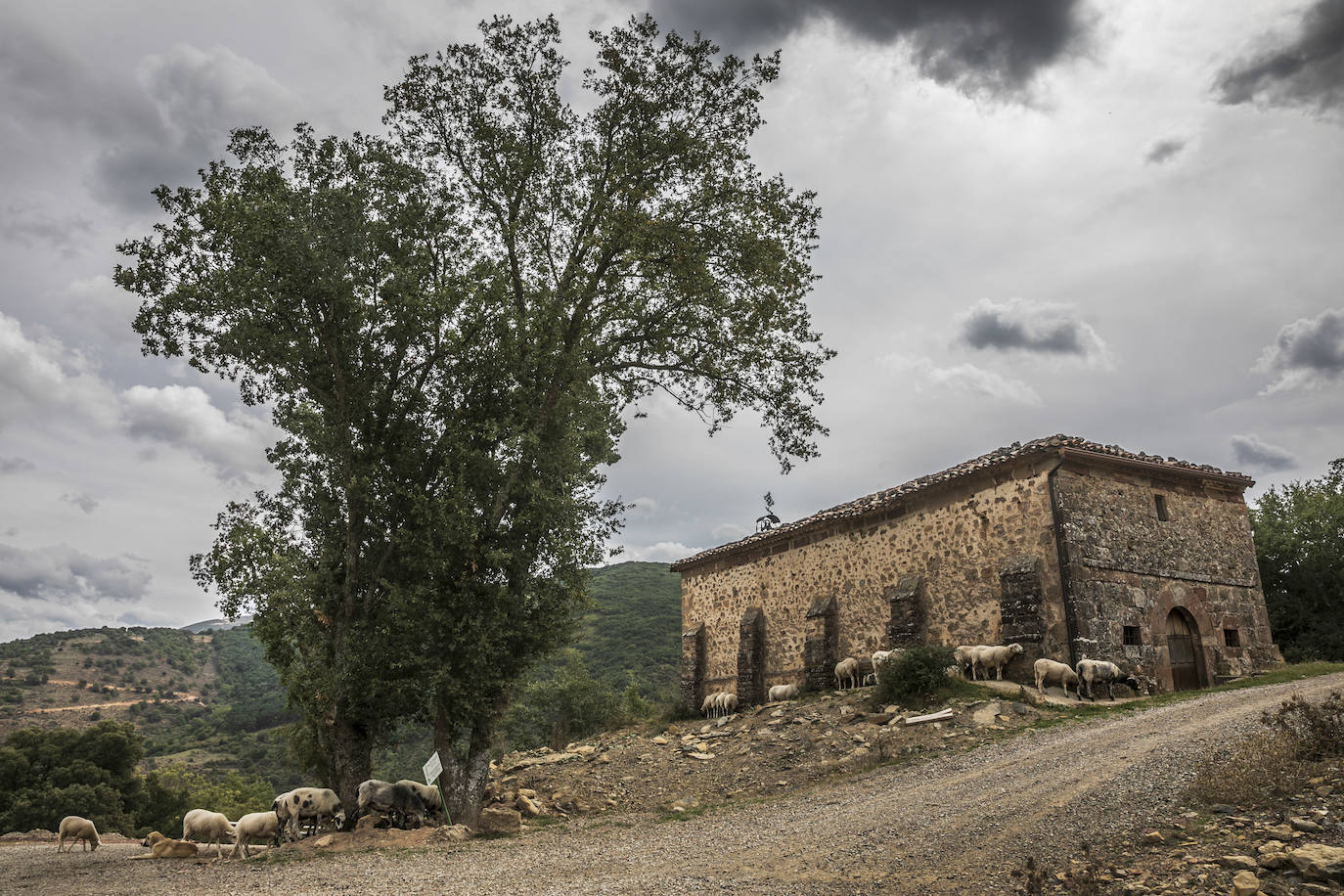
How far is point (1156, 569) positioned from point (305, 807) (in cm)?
1903

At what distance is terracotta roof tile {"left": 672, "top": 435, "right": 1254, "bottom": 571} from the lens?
18.6 meters

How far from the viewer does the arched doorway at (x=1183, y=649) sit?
19.1 m

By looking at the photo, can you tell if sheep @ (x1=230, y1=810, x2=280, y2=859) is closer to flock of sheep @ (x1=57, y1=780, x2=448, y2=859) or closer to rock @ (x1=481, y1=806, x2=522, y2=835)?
flock of sheep @ (x1=57, y1=780, x2=448, y2=859)

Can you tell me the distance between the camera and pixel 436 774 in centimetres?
1309

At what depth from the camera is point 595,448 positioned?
54.7ft

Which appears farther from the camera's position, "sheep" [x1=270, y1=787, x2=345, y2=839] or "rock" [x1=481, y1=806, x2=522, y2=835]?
"sheep" [x1=270, y1=787, x2=345, y2=839]


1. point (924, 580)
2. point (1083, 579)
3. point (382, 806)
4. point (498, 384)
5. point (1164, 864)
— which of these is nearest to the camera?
point (1164, 864)

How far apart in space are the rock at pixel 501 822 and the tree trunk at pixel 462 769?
1.02 feet

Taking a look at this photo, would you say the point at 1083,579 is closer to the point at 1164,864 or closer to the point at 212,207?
the point at 1164,864

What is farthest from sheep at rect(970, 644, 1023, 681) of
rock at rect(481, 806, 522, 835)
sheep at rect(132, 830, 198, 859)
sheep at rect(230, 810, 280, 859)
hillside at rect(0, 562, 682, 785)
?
hillside at rect(0, 562, 682, 785)

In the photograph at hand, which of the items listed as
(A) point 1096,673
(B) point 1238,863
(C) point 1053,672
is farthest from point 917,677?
(B) point 1238,863

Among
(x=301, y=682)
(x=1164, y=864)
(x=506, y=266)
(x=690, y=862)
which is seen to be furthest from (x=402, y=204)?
(x=1164, y=864)

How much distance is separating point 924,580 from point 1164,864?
576 inches

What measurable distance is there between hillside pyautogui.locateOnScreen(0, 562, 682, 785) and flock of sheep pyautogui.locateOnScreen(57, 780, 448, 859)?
1294 inches
